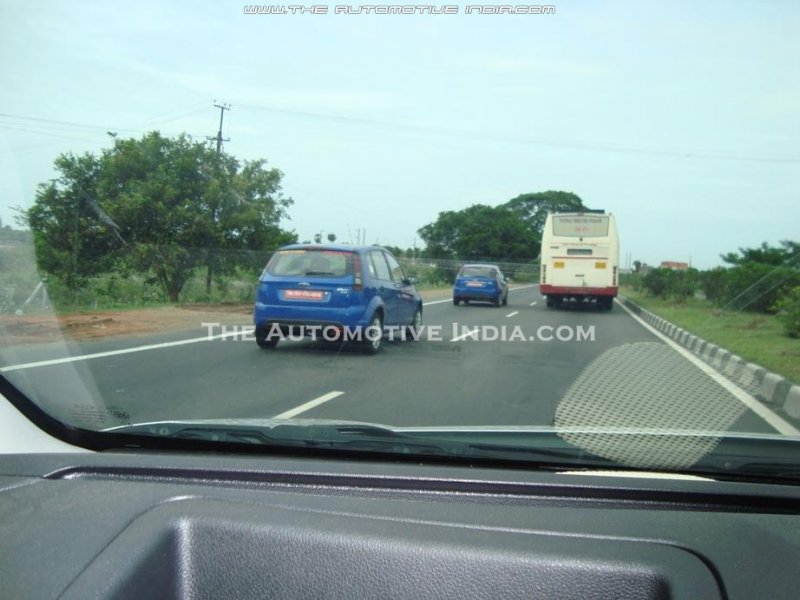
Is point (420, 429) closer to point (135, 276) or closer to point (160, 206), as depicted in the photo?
point (160, 206)

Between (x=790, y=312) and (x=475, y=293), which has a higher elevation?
(x=790, y=312)

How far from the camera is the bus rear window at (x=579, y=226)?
65.7 feet

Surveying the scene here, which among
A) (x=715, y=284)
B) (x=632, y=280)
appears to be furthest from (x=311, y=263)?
(x=632, y=280)

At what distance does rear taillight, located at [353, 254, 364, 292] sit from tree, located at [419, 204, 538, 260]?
0.92m

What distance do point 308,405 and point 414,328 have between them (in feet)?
19.8

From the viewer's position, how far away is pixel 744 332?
47.0ft

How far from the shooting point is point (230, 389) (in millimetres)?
7328

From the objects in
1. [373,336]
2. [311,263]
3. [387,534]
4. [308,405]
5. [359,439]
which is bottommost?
[308,405]

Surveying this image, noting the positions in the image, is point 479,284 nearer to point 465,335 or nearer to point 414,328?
point 465,335

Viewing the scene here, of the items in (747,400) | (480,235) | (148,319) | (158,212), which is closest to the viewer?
(747,400)

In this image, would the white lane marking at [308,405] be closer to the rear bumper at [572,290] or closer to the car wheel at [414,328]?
the car wheel at [414,328]

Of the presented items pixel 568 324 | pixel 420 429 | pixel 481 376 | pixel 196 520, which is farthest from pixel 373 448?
pixel 568 324

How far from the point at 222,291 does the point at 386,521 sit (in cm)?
981

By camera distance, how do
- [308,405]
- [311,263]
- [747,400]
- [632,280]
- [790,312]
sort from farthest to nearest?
[632,280] → [790,312] → [311,263] → [747,400] → [308,405]
